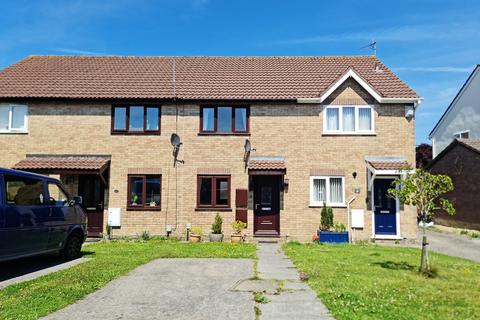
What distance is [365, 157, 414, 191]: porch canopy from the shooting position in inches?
648

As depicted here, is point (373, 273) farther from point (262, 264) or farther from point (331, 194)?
point (331, 194)

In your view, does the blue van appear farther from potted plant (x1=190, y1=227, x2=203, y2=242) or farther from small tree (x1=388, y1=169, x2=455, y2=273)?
small tree (x1=388, y1=169, x2=455, y2=273)

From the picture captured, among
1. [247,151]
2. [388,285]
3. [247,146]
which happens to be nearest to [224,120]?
[247,146]

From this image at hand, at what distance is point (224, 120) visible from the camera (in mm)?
18047

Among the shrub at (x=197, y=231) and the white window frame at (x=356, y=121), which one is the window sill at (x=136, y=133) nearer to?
the shrub at (x=197, y=231)

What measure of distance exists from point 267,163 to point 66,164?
26.2ft

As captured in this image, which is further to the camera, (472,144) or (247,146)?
(472,144)

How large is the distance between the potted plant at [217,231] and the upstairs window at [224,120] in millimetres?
3646

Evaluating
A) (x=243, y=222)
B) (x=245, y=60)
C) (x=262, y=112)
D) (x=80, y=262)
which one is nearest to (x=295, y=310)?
(x=80, y=262)

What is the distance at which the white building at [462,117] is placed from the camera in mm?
26828

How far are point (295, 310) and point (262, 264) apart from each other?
455 centimetres

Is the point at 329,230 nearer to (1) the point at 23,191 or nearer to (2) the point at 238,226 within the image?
(2) the point at 238,226

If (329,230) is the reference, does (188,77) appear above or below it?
above

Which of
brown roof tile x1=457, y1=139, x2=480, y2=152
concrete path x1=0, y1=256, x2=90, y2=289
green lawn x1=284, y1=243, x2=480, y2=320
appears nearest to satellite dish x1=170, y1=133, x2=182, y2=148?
green lawn x1=284, y1=243, x2=480, y2=320
